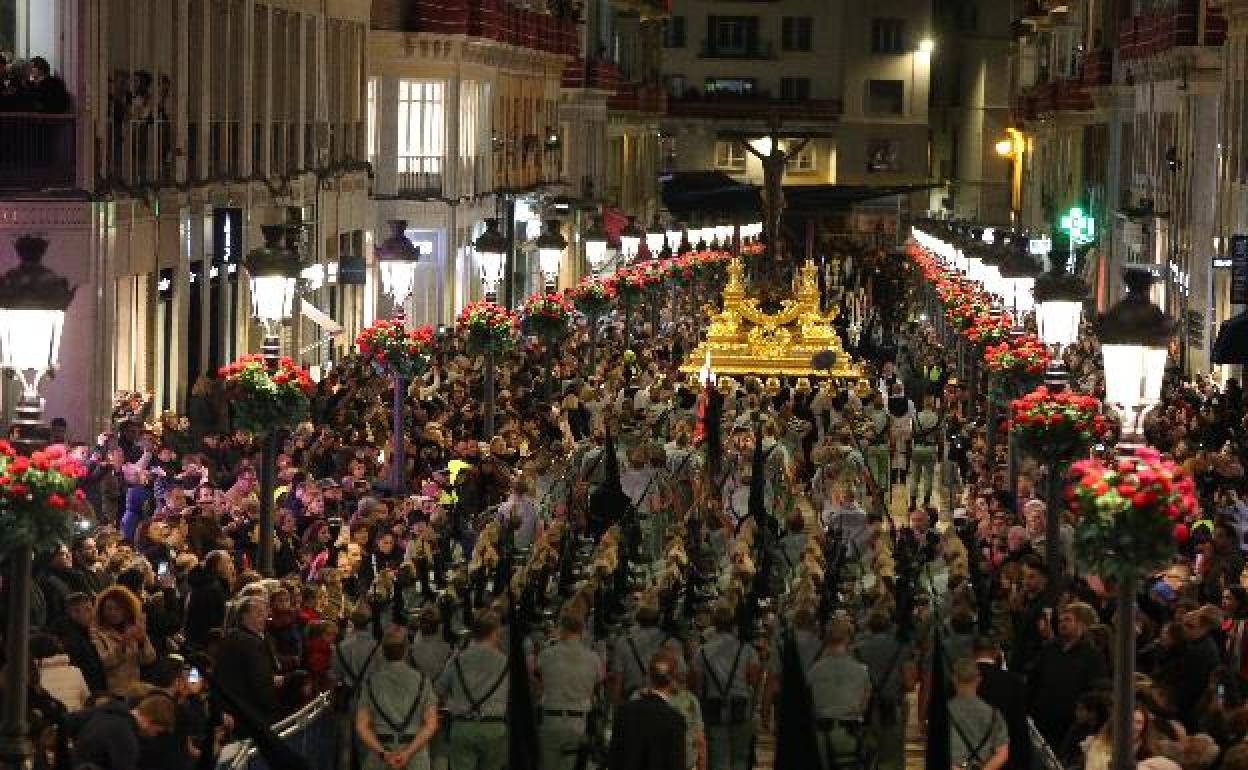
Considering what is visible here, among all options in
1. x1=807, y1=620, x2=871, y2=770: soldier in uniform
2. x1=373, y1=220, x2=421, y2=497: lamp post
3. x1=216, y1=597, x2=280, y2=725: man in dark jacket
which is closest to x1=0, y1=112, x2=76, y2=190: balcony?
x1=373, y1=220, x2=421, y2=497: lamp post

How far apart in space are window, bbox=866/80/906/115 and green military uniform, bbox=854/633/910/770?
125287mm

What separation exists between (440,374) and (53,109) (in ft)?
47.2

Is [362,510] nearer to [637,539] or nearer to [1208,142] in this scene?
[637,539]

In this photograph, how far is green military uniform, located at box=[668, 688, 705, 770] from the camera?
1811 centimetres

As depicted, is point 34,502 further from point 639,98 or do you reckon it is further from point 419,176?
point 639,98

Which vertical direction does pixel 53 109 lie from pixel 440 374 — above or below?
above

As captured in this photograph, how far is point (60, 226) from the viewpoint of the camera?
36.4 m

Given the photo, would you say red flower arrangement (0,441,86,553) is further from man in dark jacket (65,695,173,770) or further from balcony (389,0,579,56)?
balcony (389,0,579,56)

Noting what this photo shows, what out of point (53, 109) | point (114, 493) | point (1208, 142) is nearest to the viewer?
point (114, 493)

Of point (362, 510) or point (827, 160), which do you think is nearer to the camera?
point (362, 510)

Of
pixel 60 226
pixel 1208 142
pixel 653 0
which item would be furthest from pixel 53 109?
pixel 653 0

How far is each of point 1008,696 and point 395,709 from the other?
11.2ft

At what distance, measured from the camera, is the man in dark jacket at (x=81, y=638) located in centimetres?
1895

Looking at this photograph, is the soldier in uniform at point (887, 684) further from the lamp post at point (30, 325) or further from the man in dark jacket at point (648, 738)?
the lamp post at point (30, 325)
